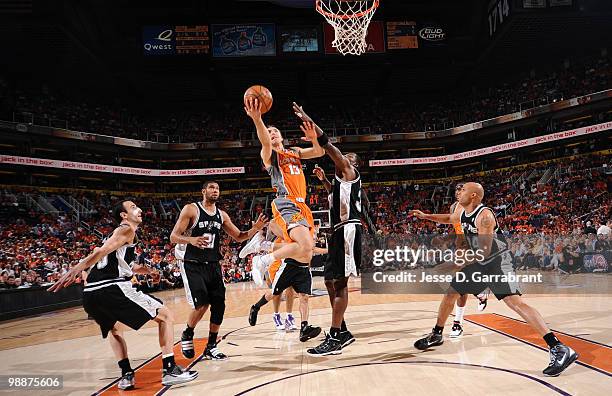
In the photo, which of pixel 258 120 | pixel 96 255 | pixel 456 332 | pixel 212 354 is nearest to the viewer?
pixel 96 255

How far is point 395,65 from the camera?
77.2ft

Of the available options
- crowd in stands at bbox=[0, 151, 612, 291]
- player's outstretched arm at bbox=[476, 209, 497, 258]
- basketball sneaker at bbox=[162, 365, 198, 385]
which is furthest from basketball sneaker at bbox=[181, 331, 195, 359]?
crowd in stands at bbox=[0, 151, 612, 291]

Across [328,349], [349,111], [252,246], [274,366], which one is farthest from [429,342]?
[349,111]

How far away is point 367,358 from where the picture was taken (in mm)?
4777

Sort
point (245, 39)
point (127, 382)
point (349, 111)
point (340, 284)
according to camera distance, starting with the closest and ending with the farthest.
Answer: point (127, 382) < point (340, 284) < point (245, 39) < point (349, 111)

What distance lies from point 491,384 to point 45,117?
2417 centimetres

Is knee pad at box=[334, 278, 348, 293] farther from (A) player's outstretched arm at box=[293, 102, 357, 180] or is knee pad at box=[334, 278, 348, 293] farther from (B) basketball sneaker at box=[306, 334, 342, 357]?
(A) player's outstretched arm at box=[293, 102, 357, 180]

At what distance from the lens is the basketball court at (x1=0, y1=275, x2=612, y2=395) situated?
380cm

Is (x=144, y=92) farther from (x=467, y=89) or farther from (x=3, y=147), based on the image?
(x=467, y=89)

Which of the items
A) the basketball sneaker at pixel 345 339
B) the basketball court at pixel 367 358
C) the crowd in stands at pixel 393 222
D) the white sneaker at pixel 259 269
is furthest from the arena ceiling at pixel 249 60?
the basketball sneaker at pixel 345 339

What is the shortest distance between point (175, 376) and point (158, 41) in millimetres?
20193

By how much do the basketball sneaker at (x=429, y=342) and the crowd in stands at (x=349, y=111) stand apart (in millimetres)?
21782

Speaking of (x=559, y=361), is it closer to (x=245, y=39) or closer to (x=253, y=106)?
(x=253, y=106)

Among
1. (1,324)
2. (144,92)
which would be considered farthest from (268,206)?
(1,324)
